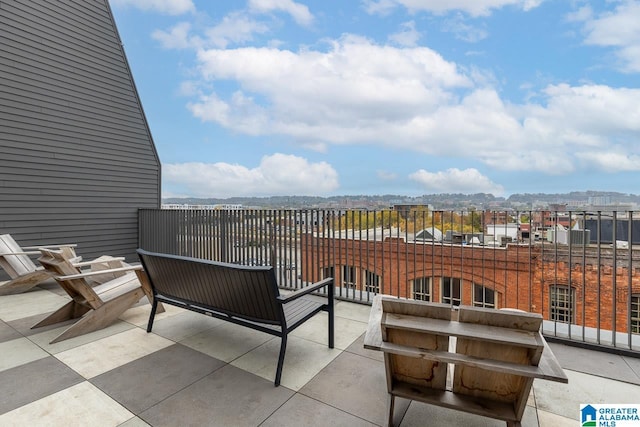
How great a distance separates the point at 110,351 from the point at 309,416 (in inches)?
80.2

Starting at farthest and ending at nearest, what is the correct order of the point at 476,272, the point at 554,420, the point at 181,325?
the point at 476,272
the point at 181,325
the point at 554,420

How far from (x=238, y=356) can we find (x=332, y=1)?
1413cm

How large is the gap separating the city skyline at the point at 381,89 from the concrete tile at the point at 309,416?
438 centimetres

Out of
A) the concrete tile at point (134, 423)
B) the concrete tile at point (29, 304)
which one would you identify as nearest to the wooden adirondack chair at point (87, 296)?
the concrete tile at point (29, 304)

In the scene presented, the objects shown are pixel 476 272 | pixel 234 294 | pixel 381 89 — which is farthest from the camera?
pixel 381 89

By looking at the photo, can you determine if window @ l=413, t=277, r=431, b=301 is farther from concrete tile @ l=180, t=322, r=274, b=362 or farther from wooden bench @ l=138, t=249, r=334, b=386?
concrete tile @ l=180, t=322, r=274, b=362

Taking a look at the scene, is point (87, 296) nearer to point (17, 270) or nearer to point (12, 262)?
point (17, 270)

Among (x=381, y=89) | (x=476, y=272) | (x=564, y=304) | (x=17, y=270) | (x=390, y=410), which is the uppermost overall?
(x=381, y=89)

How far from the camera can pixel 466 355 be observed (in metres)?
1.54

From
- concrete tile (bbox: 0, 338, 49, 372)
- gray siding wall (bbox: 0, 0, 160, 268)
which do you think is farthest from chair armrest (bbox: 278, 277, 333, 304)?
gray siding wall (bbox: 0, 0, 160, 268)

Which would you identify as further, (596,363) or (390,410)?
(596,363)

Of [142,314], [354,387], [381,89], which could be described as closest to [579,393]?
[354,387]

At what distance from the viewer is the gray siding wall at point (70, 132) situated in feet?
18.9

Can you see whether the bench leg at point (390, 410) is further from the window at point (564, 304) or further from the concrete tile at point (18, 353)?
the concrete tile at point (18, 353)
